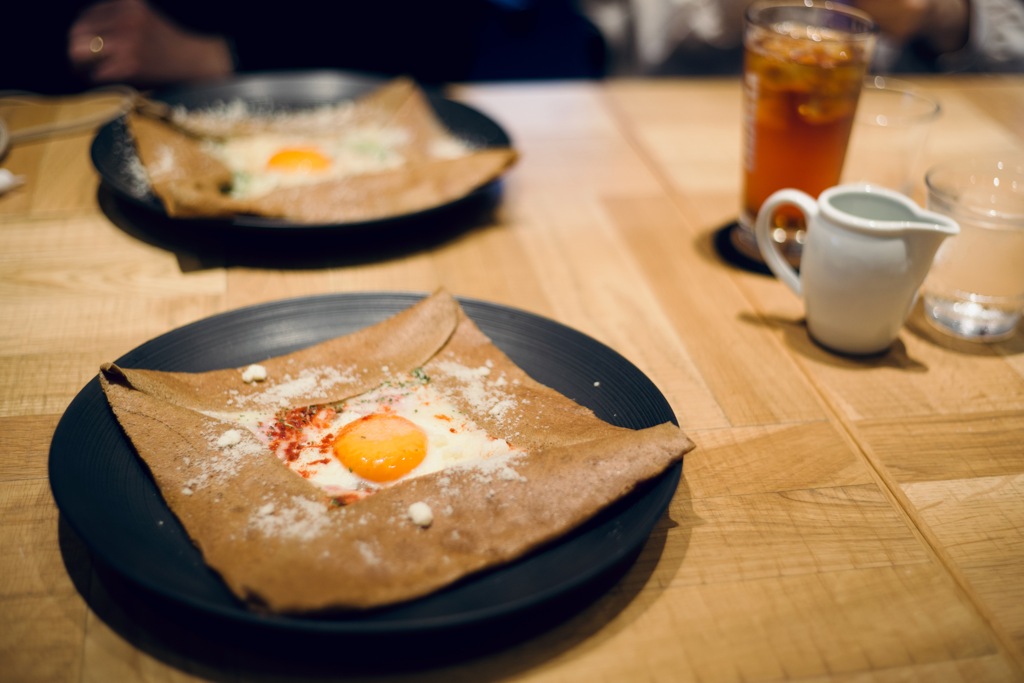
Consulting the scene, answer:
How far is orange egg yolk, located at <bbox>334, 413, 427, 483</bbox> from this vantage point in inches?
36.7

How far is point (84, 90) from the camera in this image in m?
2.58

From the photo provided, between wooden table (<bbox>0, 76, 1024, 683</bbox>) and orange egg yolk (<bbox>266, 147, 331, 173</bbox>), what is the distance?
30 centimetres

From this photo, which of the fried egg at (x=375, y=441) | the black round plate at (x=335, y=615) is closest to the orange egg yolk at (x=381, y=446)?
the fried egg at (x=375, y=441)

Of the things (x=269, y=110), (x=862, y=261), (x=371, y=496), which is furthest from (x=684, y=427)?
(x=269, y=110)

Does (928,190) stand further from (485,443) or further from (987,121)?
(987,121)

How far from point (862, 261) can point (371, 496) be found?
72 centimetres

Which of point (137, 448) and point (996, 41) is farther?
point (996, 41)

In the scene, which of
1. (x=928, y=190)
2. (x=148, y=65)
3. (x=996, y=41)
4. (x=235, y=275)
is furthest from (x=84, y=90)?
(x=996, y=41)

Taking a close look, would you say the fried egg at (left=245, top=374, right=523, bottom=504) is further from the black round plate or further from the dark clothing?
the dark clothing

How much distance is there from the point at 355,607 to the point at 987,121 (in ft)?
6.50

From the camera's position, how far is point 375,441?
961 millimetres

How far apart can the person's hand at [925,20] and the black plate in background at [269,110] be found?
4.11 feet

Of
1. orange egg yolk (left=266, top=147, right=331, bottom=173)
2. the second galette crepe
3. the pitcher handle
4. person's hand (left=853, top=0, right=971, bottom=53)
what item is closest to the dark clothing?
person's hand (left=853, top=0, right=971, bottom=53)

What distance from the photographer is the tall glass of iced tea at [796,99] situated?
4.53 ft
